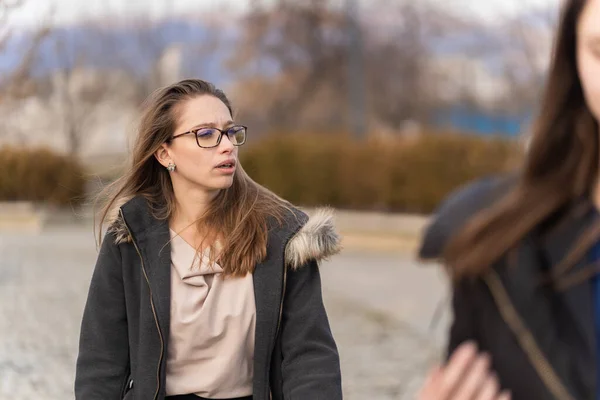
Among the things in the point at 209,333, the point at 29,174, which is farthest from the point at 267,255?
the point at 29,174

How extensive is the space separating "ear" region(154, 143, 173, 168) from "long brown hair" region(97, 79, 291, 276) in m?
0.01

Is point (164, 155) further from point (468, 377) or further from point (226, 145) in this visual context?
point (468, 377)

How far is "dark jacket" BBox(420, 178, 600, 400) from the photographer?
99cm

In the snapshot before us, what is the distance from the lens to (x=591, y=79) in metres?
1.00

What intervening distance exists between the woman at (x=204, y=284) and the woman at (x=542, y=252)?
119 cm

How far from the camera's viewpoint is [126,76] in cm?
1964

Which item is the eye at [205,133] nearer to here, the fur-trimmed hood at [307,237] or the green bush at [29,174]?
the fur-trimmed hood at [307,237]

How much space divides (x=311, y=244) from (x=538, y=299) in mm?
1240

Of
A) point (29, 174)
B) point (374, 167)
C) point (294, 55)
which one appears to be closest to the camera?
point (29, 174)

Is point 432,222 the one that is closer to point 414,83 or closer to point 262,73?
point 262,73

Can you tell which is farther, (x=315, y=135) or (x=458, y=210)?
(x=315, y=135)

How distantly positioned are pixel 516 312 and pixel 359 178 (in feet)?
58.8

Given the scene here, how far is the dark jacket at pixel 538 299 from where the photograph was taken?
3.25 ft

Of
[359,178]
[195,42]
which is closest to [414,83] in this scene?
[195,42]
